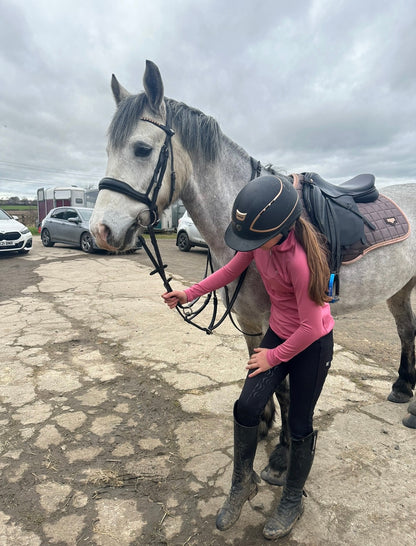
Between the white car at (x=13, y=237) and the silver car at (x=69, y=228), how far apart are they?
169cm

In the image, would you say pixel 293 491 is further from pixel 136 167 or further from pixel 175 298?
pixel 136 167

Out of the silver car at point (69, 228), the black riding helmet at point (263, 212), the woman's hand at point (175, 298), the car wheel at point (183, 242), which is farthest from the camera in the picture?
the car wheel at point (183, 242)

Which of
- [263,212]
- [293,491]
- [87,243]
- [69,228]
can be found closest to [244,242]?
[263,212]

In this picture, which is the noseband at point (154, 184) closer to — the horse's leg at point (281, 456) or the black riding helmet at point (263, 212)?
the black riding helmet at point (263, 212)

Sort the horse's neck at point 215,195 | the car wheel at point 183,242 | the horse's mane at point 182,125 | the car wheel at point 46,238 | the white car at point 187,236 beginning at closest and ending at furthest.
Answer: the horse's mane at point 182,125
the horse's neck at point 215,195
the white car at point 187,236
the car wheel at point 183,242
the car wheel at point 46,238

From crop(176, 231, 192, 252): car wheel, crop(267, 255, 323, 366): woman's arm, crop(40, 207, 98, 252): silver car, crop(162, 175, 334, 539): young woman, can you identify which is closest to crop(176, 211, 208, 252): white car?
crop(176, 231, 192, 252): car wheel

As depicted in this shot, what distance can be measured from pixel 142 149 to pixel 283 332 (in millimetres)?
1214

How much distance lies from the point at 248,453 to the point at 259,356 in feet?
1.61

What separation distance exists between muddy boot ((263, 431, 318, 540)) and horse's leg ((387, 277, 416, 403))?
5.18 ft

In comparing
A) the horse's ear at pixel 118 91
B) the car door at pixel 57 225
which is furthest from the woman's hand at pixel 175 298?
the car door at pixel 57 225

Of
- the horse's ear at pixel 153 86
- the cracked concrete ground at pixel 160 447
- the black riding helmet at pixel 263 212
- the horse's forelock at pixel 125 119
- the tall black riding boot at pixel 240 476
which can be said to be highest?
the horse's ear at pixel 153 86

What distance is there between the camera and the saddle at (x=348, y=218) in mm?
1926

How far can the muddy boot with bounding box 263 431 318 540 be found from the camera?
1.63 m

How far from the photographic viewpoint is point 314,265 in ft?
4.62
